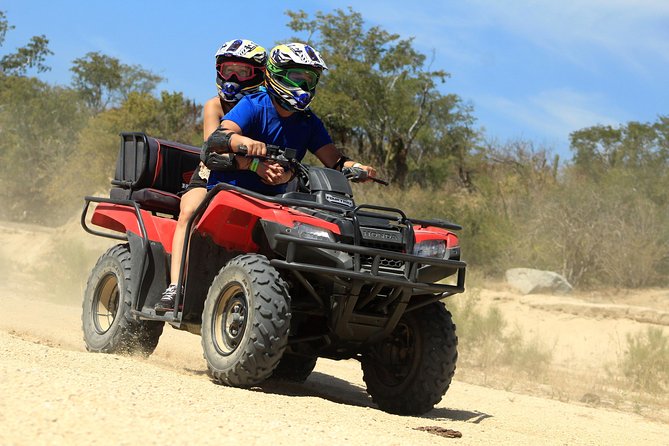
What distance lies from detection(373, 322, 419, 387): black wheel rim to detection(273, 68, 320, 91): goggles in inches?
73.8

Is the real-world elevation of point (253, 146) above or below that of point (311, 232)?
above

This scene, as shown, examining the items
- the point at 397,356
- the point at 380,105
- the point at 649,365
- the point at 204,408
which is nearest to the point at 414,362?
the point at 397,356

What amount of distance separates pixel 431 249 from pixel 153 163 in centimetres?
278

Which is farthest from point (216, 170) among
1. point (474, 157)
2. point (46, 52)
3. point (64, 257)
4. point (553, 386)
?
point (46, 52)

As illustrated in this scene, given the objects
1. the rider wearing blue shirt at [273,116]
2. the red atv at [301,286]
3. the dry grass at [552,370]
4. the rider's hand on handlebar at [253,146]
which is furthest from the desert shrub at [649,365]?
the rider's hand on handlebar at [253,146]

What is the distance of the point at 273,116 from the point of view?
696 centimetres

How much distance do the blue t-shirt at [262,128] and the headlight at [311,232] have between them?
885mm

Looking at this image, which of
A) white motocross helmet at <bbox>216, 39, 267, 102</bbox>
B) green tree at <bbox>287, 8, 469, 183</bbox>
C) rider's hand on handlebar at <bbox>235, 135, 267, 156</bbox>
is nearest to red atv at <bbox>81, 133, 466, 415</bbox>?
rider's hand on handlebar at <bbox>235, 135, 267, 156</bbox>

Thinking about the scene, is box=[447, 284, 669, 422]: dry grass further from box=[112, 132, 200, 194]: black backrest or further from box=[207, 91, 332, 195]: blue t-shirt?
box=[207, 91, 332, 195]: blue t-shirt

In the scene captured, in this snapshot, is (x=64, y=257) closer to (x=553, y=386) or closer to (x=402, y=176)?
(x=553, y=386)

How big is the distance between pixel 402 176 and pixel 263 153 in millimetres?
27843

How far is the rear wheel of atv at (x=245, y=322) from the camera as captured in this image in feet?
19.8

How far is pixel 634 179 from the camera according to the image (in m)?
24.4

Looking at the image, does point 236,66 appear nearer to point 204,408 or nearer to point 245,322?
point 245,322
